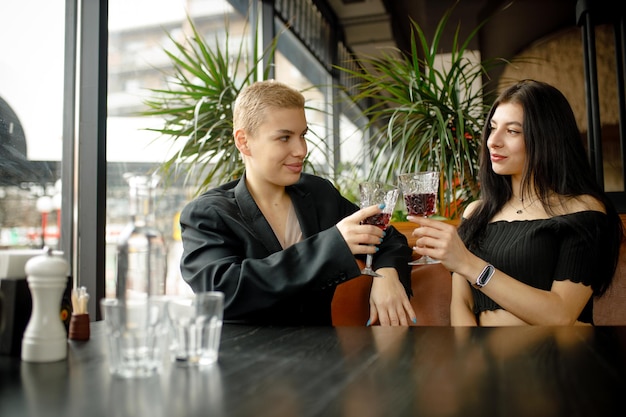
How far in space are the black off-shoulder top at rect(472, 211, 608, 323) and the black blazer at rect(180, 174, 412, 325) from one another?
33cm

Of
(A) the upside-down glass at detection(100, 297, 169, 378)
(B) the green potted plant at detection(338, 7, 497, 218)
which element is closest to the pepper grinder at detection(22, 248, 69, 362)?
(A) the upside-down glass at detection(100, 297, 169, 378)

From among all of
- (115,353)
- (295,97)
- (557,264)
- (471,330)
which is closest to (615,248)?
(557,264)

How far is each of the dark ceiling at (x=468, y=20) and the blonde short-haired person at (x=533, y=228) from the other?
385 centimetres

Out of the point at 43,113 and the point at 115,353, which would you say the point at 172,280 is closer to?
the point at 43,113

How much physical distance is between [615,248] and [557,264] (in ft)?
0.70

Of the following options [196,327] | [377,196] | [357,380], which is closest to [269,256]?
[377,196]

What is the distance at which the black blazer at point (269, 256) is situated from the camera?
1.37 meters

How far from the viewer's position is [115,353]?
839mm

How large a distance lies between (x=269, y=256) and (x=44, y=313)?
2.29 feet

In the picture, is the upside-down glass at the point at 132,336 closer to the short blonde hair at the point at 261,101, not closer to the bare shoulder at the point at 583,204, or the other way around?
the short blonde hair at the point at 261,101

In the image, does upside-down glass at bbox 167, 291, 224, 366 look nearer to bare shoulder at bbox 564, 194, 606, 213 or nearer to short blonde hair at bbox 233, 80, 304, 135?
short blonde hair at bbox 233, 80, 304, 135

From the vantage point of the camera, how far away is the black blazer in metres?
1.37

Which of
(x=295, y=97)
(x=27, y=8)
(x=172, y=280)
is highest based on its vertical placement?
(x=27, y=8)

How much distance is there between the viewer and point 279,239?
78.5 inches
